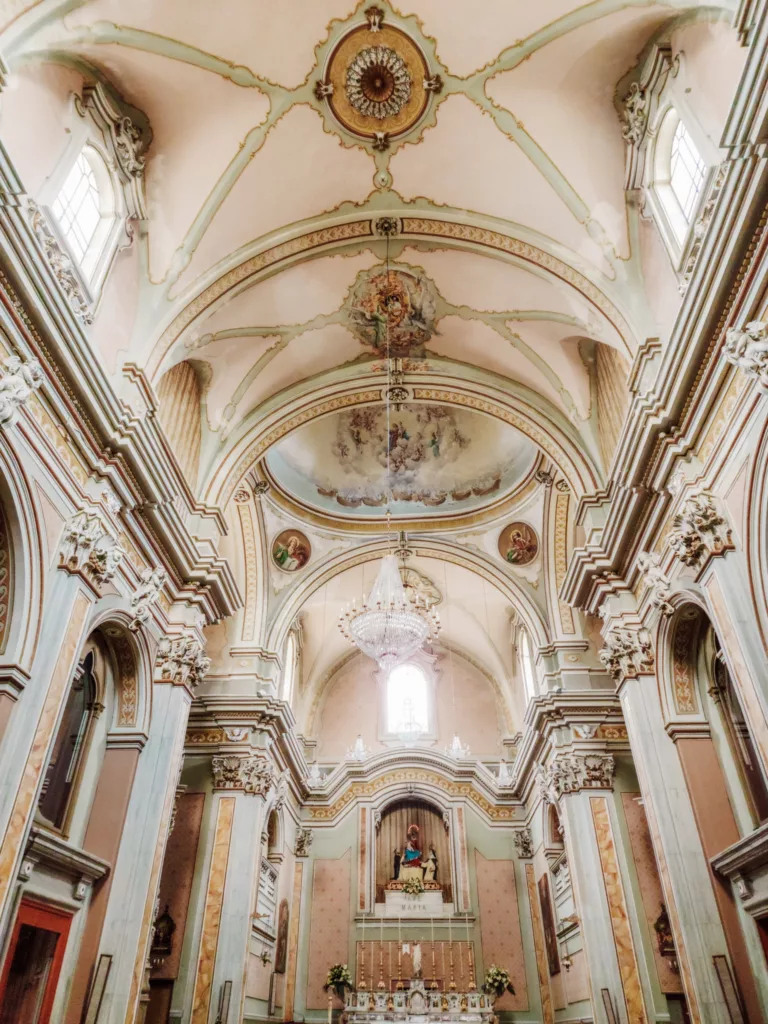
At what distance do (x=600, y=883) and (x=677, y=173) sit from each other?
34.8 feet

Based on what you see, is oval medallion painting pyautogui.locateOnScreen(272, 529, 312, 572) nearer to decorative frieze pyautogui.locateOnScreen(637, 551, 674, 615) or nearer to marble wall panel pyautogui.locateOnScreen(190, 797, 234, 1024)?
marble wall panel pyautogui.locateOnScreen(190, 797, 234, 1024)

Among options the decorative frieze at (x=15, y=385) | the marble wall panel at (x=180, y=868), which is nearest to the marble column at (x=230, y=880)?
the marble wall panel at (x=180, y=868)

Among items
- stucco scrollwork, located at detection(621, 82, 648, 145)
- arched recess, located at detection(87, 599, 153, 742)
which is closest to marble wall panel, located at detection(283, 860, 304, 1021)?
arched recess, located at detection(87, 599, 153, 742)

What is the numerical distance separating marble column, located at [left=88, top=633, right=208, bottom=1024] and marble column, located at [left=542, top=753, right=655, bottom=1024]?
694cm

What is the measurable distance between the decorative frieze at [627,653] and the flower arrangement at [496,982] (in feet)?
30.6

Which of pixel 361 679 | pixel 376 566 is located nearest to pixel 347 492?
pixel 376 566

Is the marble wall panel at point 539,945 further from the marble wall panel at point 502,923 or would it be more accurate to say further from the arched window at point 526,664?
the arched window at point 526,664

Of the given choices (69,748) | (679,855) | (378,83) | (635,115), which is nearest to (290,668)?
(69,748)

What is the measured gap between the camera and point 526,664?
60.9 feet

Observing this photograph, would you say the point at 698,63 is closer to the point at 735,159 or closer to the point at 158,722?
the point at 735,159

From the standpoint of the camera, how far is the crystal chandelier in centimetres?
1291

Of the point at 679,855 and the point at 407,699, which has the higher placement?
the point at 407,699

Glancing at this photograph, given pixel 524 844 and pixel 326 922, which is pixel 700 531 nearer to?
pixel 524 844

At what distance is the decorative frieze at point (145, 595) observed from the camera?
30.5 ft
